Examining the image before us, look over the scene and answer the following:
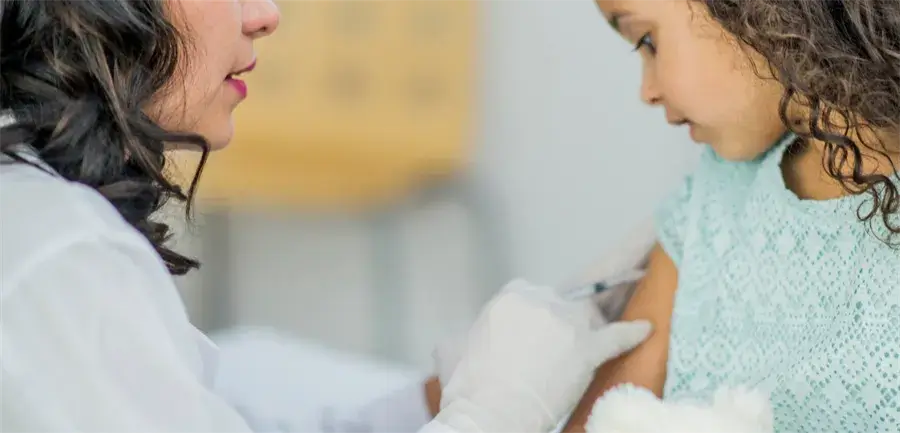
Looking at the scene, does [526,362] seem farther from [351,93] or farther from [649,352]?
[351,93]

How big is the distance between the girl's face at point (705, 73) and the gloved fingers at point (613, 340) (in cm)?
21

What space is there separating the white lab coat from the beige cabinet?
0.97 m

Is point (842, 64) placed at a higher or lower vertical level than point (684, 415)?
higher

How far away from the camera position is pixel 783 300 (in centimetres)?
92

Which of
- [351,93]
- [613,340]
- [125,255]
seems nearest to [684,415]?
[613,340]

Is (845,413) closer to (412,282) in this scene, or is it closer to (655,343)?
(655,343)

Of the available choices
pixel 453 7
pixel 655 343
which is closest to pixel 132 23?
pixel 655 343

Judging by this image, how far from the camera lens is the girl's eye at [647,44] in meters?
0.94

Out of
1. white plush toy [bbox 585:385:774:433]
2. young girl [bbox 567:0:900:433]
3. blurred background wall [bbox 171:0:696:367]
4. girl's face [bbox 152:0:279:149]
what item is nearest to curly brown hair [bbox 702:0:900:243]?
young girl [bbox 567:0:900:433]

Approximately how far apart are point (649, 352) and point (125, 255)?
548 millimetres

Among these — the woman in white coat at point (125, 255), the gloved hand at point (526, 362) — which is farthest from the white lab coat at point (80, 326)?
the gloved hand at point (526, 362)

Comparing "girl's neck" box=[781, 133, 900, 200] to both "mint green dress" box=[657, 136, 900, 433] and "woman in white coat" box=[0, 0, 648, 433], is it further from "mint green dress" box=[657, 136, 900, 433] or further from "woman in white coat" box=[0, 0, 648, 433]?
"woman in white coat" box=[0, 0, 648, 433]

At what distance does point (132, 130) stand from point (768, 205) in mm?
597

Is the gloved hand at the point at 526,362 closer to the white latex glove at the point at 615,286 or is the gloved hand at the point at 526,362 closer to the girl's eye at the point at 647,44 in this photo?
the white latex glove at the point at 615,286
